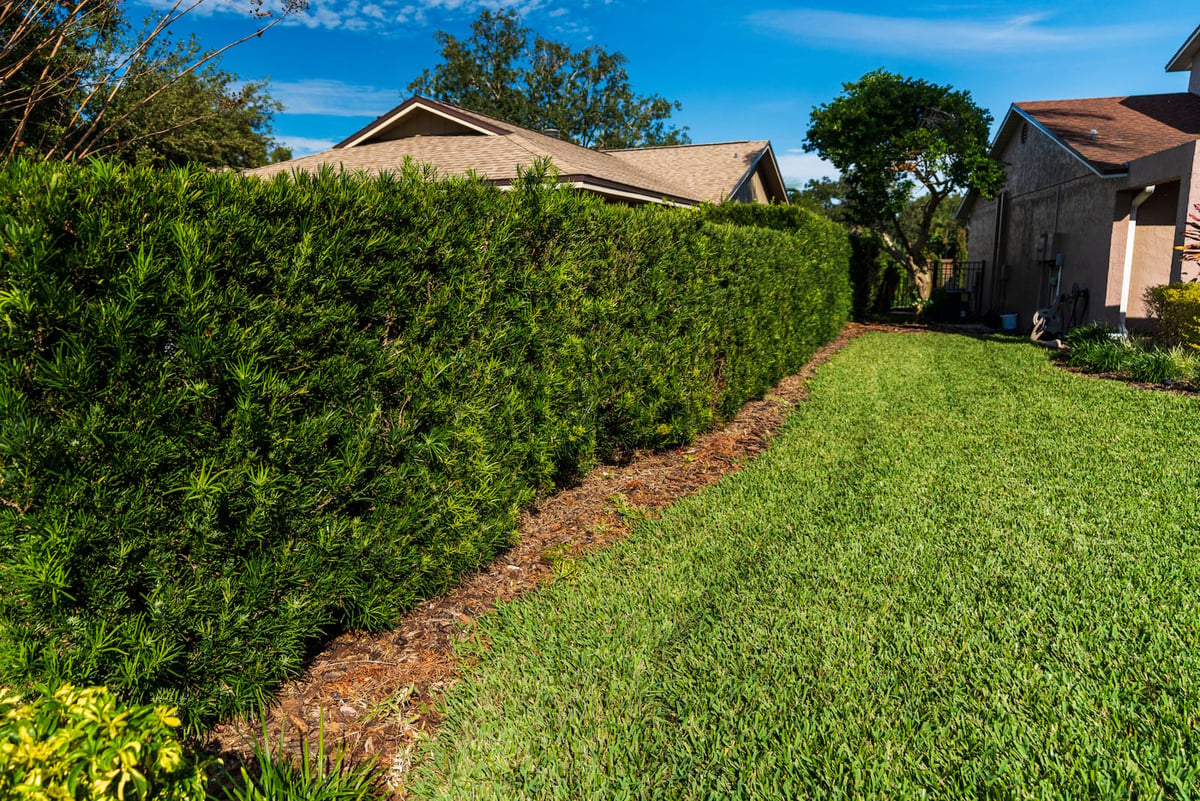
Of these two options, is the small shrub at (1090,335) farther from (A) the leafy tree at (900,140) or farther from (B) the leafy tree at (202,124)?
A: (B) the leafy tree at (202,124)

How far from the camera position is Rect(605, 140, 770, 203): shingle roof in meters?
22.5

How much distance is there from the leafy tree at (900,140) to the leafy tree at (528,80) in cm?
2985

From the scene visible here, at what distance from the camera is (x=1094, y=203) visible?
1658 cm

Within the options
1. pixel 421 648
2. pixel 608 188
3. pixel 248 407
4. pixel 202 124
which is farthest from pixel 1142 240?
pixel 202 124

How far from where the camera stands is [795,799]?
256 cm

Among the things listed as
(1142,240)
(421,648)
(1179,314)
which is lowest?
(421,648)

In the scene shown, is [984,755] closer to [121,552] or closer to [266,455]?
[266,455]

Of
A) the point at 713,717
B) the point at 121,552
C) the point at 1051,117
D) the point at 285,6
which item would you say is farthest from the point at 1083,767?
the point at 1051,117

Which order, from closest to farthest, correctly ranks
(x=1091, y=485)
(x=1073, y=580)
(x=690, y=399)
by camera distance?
(x=1073, y=580)
(x=1091, y=485)
(x=690, y=399)

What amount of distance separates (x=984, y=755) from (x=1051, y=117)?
2311 centimetres

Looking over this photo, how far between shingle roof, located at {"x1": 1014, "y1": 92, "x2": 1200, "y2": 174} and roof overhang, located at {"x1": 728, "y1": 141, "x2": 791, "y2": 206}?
753 cm

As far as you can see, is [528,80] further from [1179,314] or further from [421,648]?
[421,648]

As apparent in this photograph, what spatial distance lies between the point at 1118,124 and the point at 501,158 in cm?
1707

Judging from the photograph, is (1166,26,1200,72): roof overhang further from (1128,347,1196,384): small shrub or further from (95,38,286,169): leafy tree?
(95,38,286,169): leafy tree
